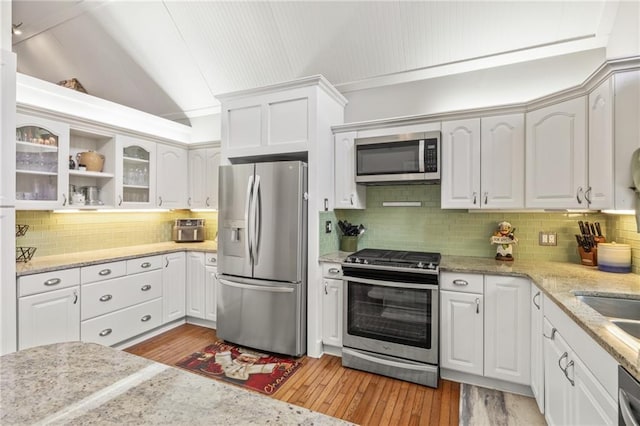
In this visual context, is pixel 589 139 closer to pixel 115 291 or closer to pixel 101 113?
pixel 115 291

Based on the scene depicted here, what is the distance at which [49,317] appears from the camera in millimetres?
2514

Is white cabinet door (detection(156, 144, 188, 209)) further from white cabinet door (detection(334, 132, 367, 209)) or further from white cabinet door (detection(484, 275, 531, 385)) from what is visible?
white cabinet door (detection(484, 275, 531, 385))

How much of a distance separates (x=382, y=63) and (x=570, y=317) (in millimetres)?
2737

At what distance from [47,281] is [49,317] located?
290 millimetres

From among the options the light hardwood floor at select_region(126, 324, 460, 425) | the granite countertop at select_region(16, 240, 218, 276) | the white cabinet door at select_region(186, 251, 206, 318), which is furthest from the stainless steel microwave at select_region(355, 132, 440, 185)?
the white cabinet door at select_region(186, 251, 206, 318)

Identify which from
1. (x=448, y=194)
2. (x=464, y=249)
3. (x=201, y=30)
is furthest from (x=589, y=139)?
(x=201, y=30)

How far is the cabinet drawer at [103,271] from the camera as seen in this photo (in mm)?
2774

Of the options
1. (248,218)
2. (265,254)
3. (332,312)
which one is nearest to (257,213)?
(248,218)

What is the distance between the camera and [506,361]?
2.34 m

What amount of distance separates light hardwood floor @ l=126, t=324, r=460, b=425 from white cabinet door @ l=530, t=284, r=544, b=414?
0.52 m

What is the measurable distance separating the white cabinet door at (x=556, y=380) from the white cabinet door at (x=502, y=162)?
1.05 meters

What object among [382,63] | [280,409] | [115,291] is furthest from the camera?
[382,63]

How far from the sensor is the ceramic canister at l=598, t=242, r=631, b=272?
86.8 inches

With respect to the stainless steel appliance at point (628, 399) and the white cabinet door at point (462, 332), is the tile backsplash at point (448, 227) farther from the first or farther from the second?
the stainless steel appliance at point (628, 399)
